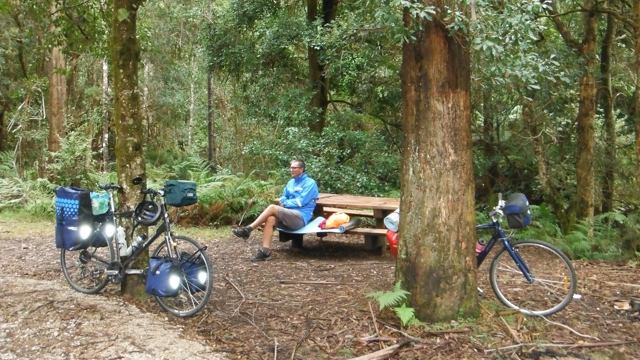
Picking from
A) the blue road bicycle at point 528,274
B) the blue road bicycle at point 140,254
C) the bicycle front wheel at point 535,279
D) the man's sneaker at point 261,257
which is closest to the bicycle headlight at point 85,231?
the blue road bicycle at point 140,254

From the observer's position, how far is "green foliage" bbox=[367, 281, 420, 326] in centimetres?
475

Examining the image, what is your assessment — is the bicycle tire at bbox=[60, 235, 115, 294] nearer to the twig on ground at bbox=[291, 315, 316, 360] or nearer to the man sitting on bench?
the man sitting on bench

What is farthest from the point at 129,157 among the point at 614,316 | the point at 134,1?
the point at 614,316

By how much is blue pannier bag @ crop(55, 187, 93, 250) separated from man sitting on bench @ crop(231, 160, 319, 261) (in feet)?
7.14

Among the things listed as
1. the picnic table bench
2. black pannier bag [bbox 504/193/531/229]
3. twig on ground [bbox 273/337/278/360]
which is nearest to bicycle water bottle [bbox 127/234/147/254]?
twig on ground [bbox 273/337/278/360]

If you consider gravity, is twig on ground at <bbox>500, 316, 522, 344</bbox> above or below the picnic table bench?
below

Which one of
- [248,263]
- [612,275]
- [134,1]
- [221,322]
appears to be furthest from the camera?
[248,263]

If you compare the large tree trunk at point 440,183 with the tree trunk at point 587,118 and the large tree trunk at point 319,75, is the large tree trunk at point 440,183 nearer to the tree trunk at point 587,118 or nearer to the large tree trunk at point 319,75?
the tree trunk at point 587,118

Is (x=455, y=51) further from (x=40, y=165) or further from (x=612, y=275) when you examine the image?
(x=40, y=165)

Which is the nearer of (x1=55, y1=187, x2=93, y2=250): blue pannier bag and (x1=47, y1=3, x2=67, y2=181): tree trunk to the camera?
(x1=55, y1=187, x2=93, y2=250): blue pannier bag

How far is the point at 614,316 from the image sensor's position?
5.50 m

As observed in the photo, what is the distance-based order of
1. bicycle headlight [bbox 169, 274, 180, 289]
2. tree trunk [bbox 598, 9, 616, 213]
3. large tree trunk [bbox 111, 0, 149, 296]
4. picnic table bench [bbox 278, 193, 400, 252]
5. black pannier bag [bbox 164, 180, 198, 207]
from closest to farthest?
bicycle headlight [bbox 169, 274, 180, 289]
black pannier bag [bbox 164, 180, 198, 207]
large tree trunk [bbox 111, 0, 149, 296]
picnic table bench [bbox 278, 193, 400, 252]
tree trunk [bbox 598, 9, 616, 213]

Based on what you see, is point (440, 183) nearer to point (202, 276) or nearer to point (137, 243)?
point (202, 276)

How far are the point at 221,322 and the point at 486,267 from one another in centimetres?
356
